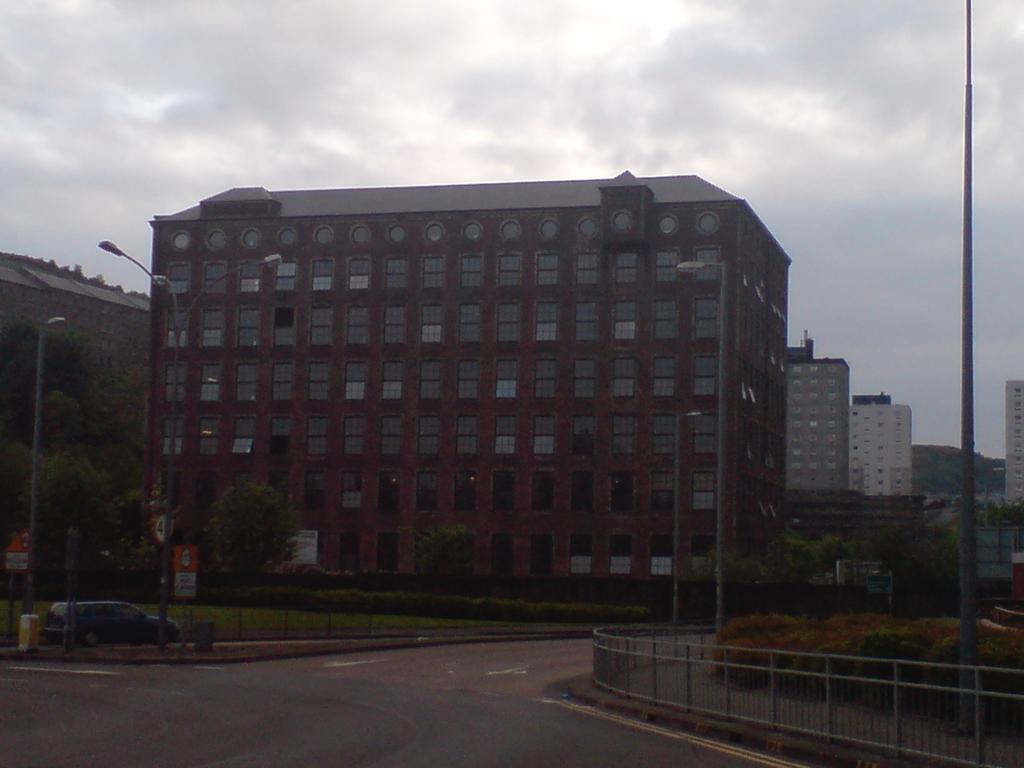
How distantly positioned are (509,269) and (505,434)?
10643 mm

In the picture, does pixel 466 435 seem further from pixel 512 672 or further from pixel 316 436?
pixel 512 672

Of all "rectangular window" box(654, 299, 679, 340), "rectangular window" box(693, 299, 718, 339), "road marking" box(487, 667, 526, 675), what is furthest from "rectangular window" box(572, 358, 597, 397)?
"road marking" box(487, 667, 526, 675)

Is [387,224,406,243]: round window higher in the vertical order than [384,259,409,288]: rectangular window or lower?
higher

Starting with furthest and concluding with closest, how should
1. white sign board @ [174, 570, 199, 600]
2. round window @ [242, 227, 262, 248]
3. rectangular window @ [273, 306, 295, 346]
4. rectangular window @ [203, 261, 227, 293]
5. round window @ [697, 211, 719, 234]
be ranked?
1. round window @ [242, 227, 262, 248]
2. rectangular window @ [203, 261, 227, 293]
3. rectangular window @ [273, 306, 295, 346]
4. round window @ [697, 211, 719, 234]
5. white sign board @ [174, 570, 199, 600]

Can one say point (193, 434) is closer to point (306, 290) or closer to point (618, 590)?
point (306, 290)

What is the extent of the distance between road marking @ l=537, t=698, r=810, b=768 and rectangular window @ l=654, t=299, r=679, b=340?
66271 millimetres

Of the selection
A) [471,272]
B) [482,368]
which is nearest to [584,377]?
[482,368]

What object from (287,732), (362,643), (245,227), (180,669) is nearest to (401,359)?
(245,227)

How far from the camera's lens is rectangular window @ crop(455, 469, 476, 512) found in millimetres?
92125

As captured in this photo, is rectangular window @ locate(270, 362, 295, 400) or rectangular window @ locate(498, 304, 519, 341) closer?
rectangular window @ locate(498, 304, 519, 341)

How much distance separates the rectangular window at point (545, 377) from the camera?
91.9 meters

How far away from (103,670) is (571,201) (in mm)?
65966

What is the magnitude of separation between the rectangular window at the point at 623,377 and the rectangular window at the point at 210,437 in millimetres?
26961

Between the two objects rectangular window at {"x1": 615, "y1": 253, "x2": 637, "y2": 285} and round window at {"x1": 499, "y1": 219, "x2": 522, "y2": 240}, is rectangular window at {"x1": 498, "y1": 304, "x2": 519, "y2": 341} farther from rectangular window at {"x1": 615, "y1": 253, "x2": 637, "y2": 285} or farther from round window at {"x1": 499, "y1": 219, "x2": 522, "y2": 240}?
rectangular window at {"x1": 615, "y1": 253, "x2": 637, "y2": 285}
